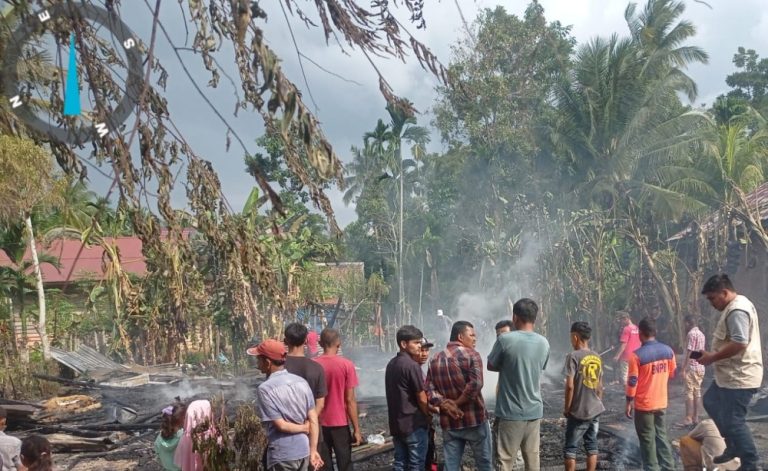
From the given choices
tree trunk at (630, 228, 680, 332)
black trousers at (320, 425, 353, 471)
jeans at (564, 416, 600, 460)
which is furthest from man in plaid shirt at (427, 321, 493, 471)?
tree trunk at (630, 228, 680, 332)

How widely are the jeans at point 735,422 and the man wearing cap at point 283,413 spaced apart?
134 inches

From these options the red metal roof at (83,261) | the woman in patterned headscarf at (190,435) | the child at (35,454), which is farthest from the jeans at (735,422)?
the red metal roof at (83,261)

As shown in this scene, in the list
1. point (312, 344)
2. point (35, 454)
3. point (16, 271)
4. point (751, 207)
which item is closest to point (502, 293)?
point (751, 207)

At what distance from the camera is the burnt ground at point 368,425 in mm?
8367

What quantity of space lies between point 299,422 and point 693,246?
1689cm

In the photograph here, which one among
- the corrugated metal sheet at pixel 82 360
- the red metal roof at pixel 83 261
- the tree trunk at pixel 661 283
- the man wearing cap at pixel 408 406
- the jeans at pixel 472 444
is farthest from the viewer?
the red metal roof at pixel 83 261

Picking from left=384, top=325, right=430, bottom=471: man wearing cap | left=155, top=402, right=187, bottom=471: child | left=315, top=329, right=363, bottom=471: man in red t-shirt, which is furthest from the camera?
left=315, top=329, right=363, bottom=471: man in red t-shirt

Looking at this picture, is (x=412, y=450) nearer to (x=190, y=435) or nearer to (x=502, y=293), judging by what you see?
(x=190, y=435)

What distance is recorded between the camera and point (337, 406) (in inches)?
249

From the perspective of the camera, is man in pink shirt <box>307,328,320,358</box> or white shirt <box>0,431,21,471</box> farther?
man in pink shirt <box>307,328,320,358</box>

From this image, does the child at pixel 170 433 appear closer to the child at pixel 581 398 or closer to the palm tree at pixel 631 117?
the child at pixel 581 398

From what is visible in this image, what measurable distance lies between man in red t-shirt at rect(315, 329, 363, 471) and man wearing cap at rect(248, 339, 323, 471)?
116 centimetres

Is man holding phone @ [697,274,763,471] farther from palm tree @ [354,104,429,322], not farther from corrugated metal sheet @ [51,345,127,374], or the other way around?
palm tree @ [354,104,429,322]

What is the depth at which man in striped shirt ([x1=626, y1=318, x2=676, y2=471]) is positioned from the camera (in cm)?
675
